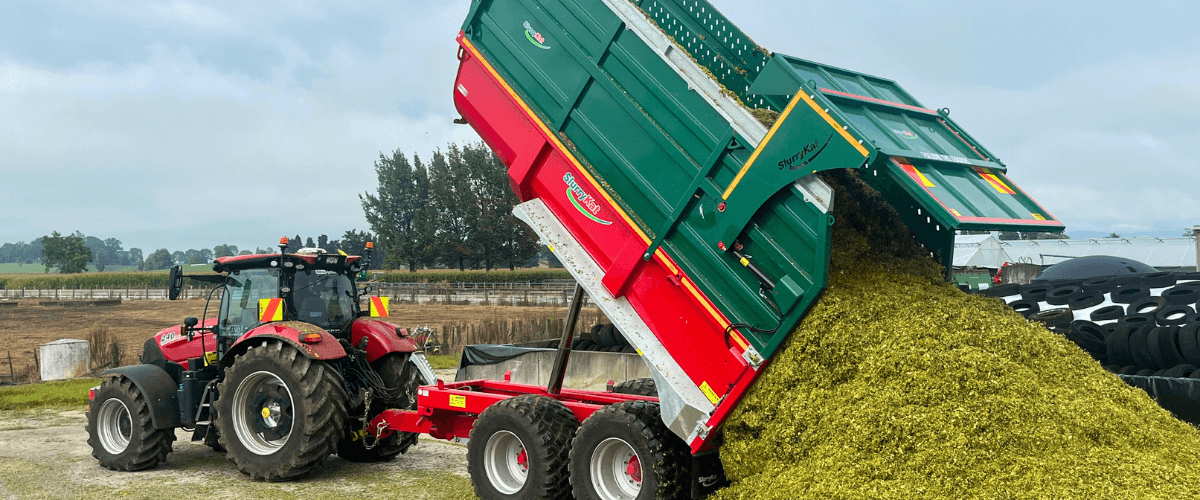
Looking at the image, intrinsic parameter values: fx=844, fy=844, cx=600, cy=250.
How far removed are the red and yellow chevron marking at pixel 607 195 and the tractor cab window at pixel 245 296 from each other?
2.99 metres

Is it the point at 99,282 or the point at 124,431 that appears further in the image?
the point at 99,282

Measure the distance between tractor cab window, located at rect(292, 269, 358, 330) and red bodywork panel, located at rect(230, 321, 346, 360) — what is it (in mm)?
422

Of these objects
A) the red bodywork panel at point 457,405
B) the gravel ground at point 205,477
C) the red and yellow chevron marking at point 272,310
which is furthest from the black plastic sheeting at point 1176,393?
the red and yellow chevron marking at point 272,310

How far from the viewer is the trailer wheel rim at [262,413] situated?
6848 millimetres

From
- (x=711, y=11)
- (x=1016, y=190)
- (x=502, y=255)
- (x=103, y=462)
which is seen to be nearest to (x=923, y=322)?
(x=1016, y=190)

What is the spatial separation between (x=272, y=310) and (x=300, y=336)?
0.59 m

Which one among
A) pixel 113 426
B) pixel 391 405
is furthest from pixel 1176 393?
pixel 113 426

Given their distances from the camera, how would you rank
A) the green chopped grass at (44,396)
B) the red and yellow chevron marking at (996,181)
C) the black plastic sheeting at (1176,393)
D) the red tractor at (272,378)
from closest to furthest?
1. the red and yellow chevron marking at (996,181)
2. the black plastic sheeting at (1176,393)
3. the red tractor at (272,378)
4. the green chopped grass at (44,396)

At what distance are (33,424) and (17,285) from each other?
61.1 m

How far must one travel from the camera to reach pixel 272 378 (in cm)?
691

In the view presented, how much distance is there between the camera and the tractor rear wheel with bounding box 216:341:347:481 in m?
6.59

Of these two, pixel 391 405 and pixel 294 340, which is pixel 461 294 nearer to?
pixel 391 405

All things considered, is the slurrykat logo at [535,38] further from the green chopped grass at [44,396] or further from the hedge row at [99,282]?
the hedge row at [99,282]

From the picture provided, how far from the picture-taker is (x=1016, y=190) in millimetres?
5203
